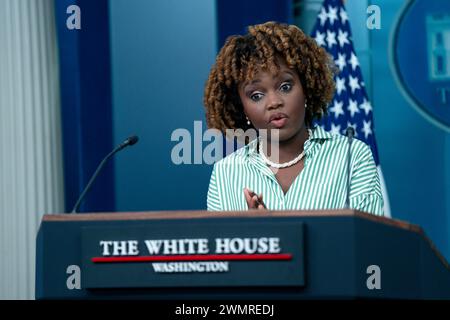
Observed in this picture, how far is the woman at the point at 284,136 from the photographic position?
14.5 ft

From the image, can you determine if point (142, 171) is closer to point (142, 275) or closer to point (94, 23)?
point (94, 23)

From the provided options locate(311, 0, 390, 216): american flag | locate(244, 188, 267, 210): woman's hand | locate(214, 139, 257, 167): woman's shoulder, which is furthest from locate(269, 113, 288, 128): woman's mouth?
locate(311, 0, 390, 216): american flag

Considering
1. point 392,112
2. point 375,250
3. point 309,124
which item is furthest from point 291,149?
point 392,112

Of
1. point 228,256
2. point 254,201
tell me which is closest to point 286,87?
point 254,201

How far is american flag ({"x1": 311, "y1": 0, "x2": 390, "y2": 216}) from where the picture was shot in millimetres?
6840

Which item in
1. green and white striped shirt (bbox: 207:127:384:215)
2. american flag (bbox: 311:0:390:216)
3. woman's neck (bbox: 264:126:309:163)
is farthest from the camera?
american flag (bbox: 311:0:390:216)

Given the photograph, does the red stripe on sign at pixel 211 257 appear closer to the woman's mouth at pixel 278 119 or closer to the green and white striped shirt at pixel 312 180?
the green and white striped shirt at pixel 312 180

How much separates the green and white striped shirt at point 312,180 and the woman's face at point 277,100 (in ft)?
0.45

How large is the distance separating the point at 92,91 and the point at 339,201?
2690 mm

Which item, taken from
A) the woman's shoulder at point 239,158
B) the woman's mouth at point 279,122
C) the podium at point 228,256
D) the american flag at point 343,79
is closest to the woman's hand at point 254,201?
the podium at point 228,256

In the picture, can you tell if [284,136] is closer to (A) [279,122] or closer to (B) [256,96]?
(A) [279,122]

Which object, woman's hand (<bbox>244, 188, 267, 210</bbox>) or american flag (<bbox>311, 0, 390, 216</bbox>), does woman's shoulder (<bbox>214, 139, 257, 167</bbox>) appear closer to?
woman's hand (<bbox>244, 188, 267, 210</bbox>)

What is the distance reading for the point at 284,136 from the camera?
4.49 meters

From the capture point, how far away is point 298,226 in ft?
12.1
